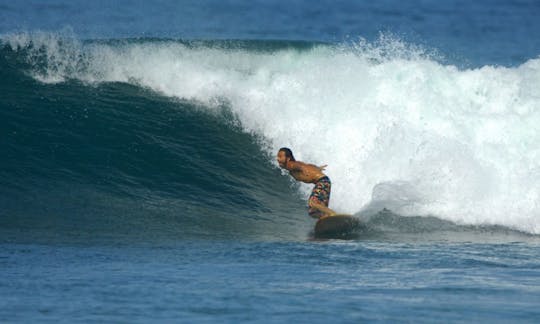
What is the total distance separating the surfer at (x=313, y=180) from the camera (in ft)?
38.8

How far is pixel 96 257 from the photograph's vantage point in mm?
9820

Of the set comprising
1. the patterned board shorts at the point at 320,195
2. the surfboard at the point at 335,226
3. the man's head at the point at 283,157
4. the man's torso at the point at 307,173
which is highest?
the man's head at the point at 283,157

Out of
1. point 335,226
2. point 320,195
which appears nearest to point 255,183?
point 320,195

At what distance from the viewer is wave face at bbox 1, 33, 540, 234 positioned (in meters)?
13.7

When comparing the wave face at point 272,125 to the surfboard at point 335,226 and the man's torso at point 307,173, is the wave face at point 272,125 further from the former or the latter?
the surfboard at point 335,226

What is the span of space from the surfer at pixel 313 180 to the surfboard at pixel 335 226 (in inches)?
4.7

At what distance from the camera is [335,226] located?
11547mm

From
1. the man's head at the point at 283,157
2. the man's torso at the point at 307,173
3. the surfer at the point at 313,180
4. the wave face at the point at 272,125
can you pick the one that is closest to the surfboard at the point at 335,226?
the surfer at the point at 313,180

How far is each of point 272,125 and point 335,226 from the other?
16.1ft

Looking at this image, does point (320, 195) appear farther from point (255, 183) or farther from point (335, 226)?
point (255, 183)

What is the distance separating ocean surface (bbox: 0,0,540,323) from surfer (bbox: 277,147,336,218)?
0.55 metres

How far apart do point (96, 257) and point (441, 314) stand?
384cm

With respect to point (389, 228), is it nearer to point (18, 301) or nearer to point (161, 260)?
point (161, 260)

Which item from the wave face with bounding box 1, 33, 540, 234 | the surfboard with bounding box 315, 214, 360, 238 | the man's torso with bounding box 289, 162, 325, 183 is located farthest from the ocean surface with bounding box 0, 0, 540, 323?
the man's torso with bounding box 289, 162, 325, 183
